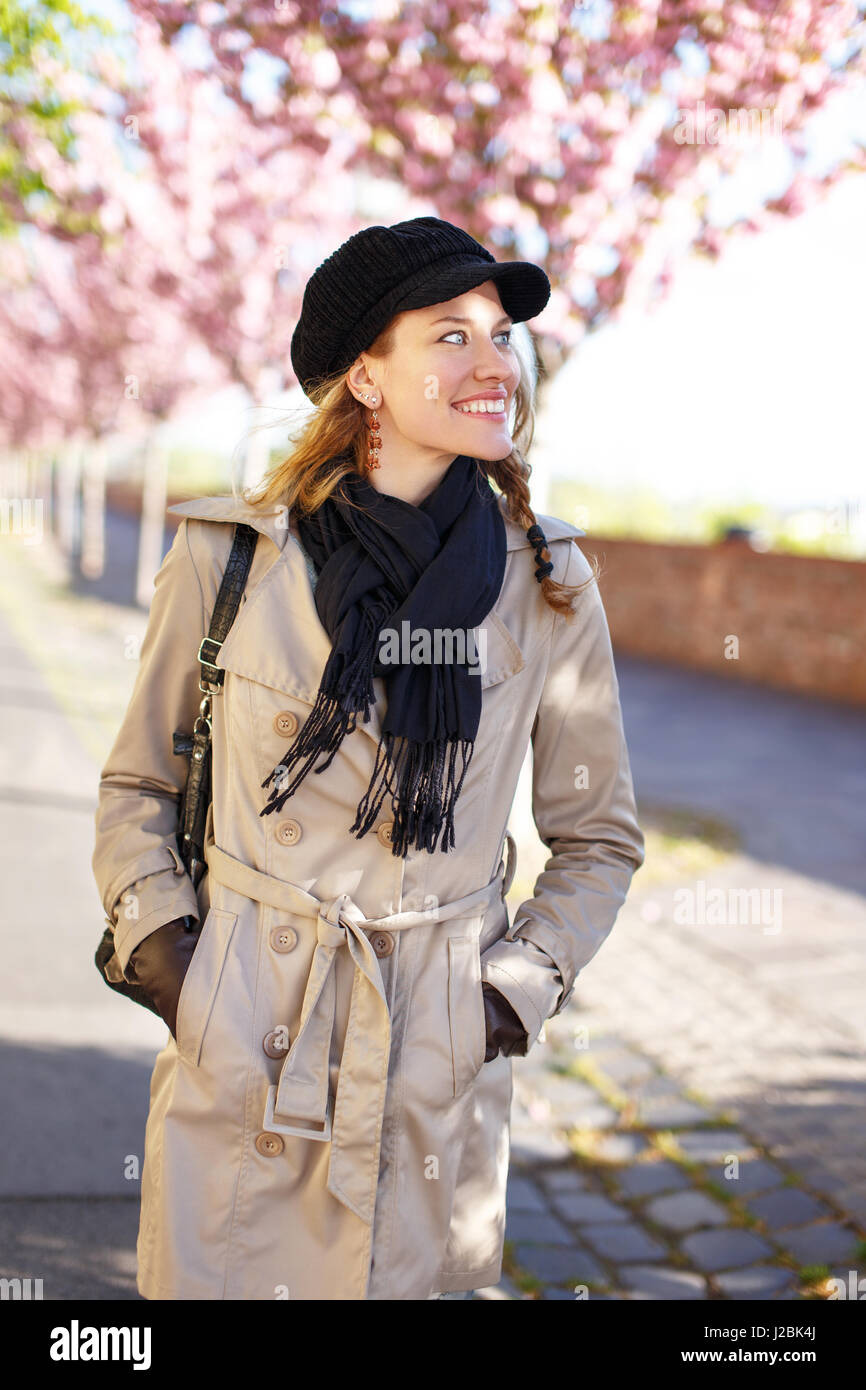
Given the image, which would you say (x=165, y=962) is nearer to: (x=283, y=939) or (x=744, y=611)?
(x=283, y=939)

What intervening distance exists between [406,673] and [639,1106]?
8.97 ft

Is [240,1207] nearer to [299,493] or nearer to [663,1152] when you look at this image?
[299,493]

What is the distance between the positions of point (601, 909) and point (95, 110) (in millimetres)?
9863

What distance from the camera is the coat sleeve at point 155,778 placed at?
2141 mm

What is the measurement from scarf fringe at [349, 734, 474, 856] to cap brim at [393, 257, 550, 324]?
0.76m

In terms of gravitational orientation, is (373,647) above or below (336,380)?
below

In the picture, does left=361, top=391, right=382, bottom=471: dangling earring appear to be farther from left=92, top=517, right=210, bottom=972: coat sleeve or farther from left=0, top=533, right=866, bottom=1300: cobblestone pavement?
left=0, top=533, right=866, bottom=1300: cobblestone pavement

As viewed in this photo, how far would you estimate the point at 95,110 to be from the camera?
10.0 meters

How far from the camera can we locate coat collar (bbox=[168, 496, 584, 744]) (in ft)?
6.78

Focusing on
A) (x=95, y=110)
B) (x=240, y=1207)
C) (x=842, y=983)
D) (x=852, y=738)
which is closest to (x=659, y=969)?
(x=842, y=983)

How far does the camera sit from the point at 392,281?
211 centimetres

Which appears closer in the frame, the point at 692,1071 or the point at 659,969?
the point at 692,1071

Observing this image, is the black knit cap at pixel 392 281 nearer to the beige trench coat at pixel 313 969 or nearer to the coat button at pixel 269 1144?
the beige trench coat at pixel 313 969

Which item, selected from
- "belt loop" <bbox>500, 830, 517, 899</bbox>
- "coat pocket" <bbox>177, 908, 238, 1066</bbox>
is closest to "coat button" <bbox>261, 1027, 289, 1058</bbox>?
"coat pocket" <bbox>177, 908, 238, 1066</bbox>
